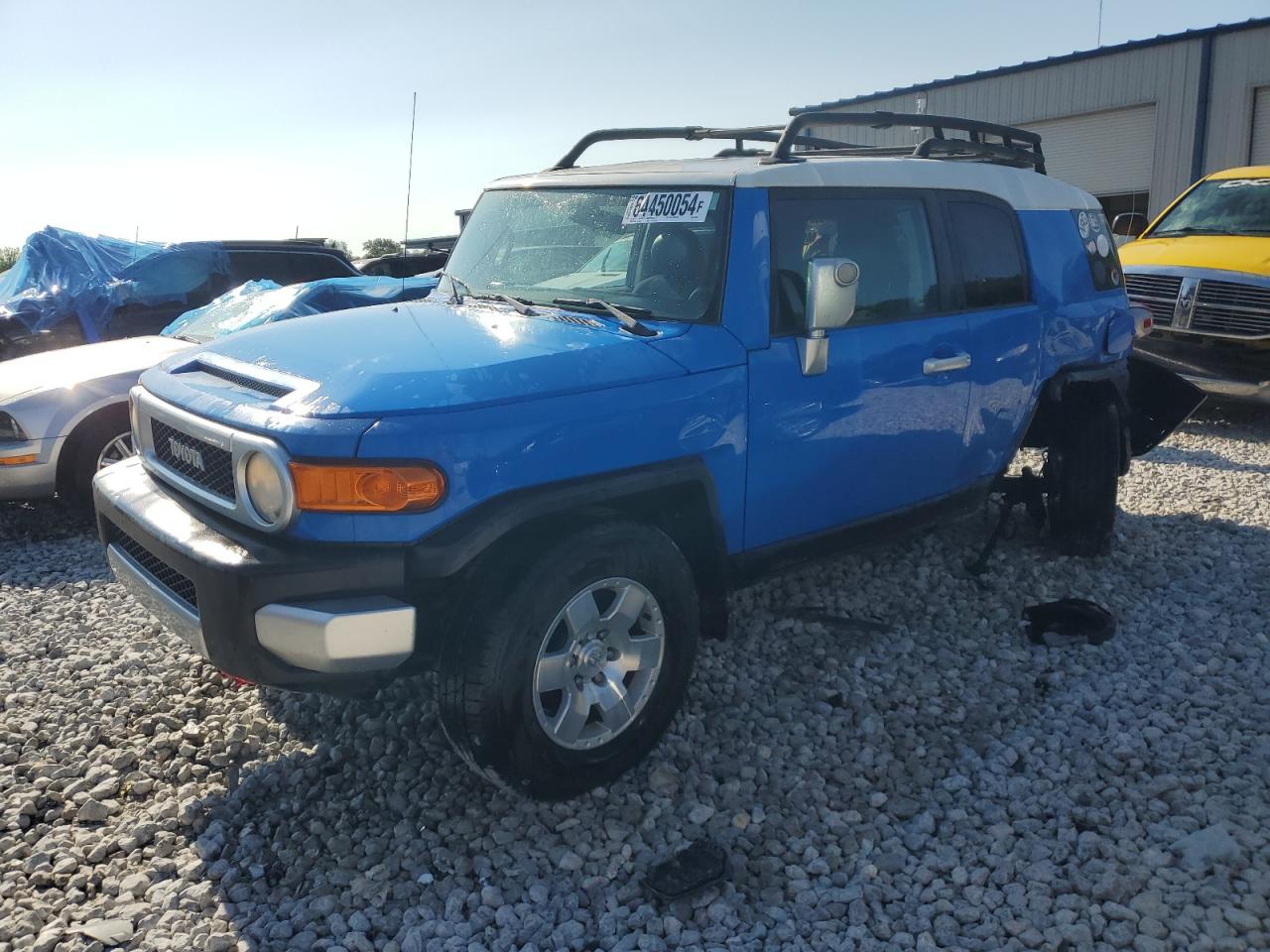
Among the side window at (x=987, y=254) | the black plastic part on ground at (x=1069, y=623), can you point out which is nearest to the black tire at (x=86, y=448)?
the side window at (x=987, y=254)

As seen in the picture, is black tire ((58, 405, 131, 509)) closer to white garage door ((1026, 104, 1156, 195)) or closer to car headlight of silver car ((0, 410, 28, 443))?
car headlight of silver car ((0, 410, 28, 443))

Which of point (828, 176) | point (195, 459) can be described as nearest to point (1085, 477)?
point (828, 176)

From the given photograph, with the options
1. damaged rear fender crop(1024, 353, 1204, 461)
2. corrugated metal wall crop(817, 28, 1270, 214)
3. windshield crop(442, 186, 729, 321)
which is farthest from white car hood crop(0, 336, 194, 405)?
corrugated metal wall crop(817, 28, 1270, 214)

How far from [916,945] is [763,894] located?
0.42m

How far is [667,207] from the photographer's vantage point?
12.2 feet

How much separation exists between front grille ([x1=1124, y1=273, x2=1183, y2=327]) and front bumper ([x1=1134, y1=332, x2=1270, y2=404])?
171mm

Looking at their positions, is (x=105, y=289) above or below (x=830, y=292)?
below

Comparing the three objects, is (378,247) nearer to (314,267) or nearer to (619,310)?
(314,267)

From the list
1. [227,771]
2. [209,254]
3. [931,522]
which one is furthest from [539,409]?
[209,254]

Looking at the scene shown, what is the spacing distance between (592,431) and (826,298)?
97 cm

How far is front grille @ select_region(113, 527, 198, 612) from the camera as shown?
119 inches

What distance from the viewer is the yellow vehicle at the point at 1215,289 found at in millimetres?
8195

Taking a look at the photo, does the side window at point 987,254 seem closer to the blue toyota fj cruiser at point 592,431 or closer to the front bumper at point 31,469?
the blue toyota fj cruiser at point 592,431

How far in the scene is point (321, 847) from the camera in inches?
121
